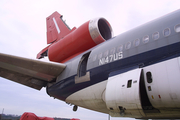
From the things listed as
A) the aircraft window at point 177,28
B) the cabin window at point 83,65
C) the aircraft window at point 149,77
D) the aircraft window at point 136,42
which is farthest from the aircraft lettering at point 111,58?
the aircraft window at point 177,28

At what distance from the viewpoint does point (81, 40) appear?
8734 millimetres

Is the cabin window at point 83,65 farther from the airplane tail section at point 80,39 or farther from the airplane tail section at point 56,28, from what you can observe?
the airplane tail section at point 56,28

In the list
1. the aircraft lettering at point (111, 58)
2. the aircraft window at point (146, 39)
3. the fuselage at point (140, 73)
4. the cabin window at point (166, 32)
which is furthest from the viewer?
the aircraft lettering at point (111, 58)

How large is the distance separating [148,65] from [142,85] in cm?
69

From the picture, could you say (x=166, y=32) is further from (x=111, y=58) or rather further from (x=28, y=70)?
(x=28, y=70)

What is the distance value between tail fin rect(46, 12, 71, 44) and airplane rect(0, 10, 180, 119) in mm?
2220

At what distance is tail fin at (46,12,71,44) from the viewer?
1210 centimetres

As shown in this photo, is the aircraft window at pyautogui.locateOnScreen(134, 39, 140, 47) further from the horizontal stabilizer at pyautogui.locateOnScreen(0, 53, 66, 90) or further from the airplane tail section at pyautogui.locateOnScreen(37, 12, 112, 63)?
the horizontal stabilizer at pyautogui.locateOnScreen(0, 53, 66, 90)

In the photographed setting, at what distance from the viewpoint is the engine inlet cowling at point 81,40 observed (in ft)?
27.5

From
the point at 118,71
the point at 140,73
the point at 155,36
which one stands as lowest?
the point at 140,73

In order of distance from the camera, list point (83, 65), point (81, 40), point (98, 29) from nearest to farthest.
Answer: point (83, 65) → point (98, 29) → point (81, 40)

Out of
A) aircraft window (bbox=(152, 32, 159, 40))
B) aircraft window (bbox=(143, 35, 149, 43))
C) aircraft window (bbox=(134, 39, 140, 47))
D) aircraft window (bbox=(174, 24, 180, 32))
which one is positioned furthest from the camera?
aircraft window (bbox=(134, 39, 140, 47))

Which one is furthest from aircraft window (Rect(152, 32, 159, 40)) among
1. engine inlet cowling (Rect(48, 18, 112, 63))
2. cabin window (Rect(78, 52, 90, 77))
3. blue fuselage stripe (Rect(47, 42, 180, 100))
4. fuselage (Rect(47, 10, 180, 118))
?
cabin window (Rect(78, 52, 90, 77))

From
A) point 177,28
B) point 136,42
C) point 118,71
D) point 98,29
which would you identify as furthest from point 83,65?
point 177,28
